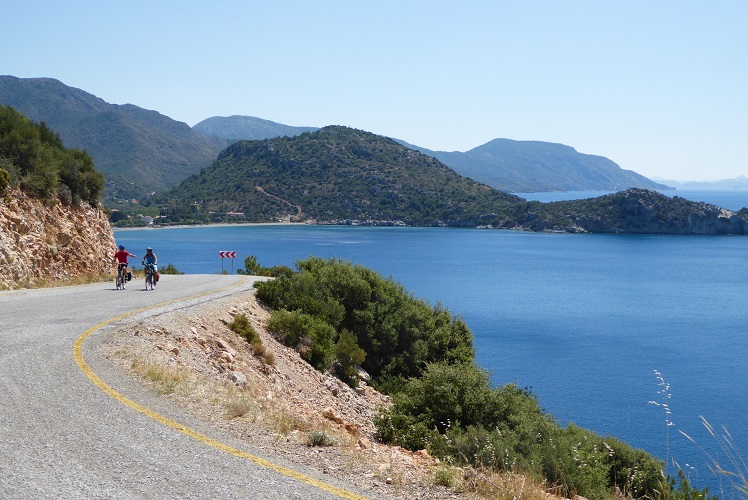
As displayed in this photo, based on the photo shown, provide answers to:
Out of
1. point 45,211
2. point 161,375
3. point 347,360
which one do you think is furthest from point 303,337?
point 45,211

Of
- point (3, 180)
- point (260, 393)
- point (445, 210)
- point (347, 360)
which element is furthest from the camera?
point (445, 210)

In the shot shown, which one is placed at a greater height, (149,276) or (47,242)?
(47,242)

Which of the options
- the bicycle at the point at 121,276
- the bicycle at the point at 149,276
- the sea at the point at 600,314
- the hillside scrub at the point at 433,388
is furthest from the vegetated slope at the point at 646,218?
the bicycle at the point at 121,276

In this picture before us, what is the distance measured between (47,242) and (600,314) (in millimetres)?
50341

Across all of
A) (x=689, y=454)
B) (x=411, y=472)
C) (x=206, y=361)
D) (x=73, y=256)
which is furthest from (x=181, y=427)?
(x=689, y=454)

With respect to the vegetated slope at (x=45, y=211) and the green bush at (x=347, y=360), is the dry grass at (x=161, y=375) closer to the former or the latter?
the green bush at (x=347, y=360)

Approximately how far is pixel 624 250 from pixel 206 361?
125087mm

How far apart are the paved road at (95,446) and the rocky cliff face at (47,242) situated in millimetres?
12641

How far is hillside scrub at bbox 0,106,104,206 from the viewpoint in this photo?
2394 centimetres

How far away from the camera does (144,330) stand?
40.5 feet

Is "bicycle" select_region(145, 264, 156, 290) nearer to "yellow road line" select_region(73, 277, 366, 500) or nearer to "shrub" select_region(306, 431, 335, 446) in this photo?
"yellow road line" select_region(73, 277, 366, 500)

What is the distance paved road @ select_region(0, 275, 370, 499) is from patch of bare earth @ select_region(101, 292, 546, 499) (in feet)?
1.52

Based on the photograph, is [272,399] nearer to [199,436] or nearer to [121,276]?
[199,436]

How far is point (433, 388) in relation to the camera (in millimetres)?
12062
